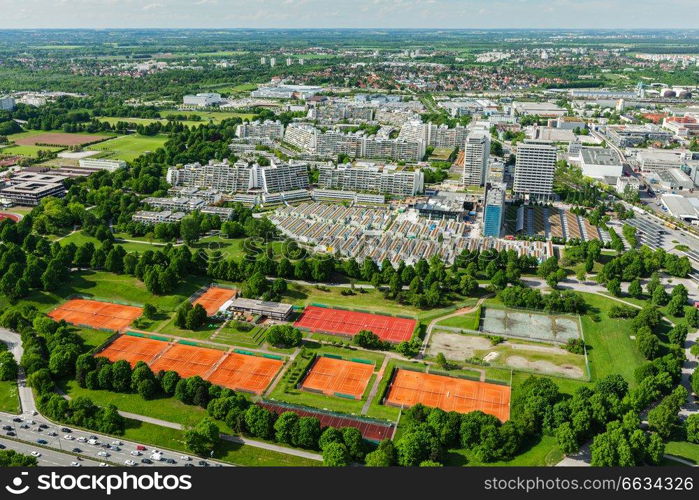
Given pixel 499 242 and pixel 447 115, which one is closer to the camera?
pixel 499 242

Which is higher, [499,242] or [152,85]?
[152,85]

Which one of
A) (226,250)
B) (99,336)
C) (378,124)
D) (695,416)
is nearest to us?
(695,416)

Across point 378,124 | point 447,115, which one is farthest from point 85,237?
point 447,115

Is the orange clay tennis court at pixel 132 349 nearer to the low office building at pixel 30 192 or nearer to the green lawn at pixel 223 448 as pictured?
the green lawn at pixel 223 448

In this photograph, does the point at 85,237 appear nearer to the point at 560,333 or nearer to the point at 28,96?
the point at 560,333

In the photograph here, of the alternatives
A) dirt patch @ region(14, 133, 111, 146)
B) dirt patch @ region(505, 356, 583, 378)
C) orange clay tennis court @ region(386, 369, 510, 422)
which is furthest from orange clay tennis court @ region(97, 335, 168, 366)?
dirt patch @ region(14, 133, 111, 146)

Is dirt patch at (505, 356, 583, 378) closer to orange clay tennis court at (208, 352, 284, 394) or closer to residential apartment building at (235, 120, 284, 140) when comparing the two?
orange clay tennis court at (208, 352, 284, 394)

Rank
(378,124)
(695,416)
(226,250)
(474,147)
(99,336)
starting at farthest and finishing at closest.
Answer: (378,124) < (474,147) < (226,250) < (99,336) < (695,416)
